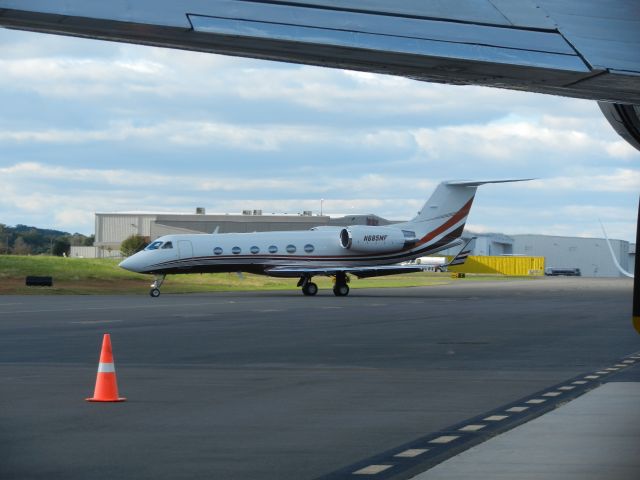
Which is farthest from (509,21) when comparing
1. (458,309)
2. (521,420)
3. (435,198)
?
(435,198)

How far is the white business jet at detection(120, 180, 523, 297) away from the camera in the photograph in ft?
184

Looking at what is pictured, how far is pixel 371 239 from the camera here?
191 feet

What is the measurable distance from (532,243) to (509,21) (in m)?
178

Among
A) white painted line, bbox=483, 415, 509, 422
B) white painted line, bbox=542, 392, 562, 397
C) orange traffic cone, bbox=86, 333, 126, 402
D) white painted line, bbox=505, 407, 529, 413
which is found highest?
orange traffic cone, bbox=86, 333, 126, 402

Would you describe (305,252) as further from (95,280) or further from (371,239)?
(95,280)

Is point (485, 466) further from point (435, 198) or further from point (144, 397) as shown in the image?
point (435, 198)

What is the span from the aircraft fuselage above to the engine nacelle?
160ft

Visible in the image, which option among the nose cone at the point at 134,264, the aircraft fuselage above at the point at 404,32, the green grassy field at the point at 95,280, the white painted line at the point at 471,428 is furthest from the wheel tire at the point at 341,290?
the aircraft fuselage above at the point at 404,32

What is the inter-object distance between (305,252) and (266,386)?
42088 millimetres

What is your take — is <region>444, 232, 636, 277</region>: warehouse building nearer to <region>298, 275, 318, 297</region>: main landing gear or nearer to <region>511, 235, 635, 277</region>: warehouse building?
<region>511, 235, 635, 277</region>: warehouse building

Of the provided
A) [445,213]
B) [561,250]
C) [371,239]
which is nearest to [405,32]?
[371,239]

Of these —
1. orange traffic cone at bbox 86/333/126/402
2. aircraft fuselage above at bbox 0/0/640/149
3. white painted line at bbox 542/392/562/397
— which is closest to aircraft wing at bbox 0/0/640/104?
aircraft fuselage above at bbox 0/0/640/149

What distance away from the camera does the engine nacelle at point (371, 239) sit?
58062 millimetres

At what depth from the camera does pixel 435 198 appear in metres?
62.5
